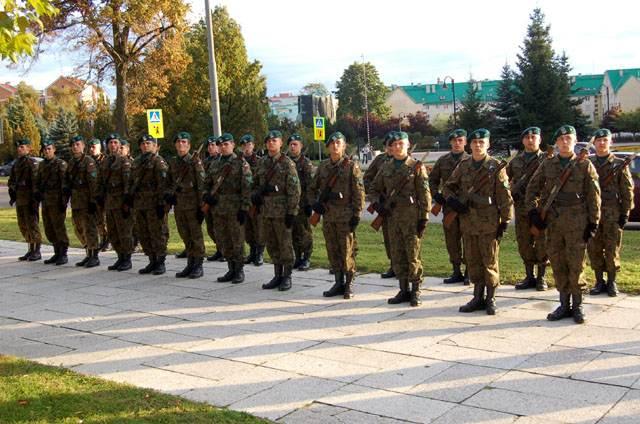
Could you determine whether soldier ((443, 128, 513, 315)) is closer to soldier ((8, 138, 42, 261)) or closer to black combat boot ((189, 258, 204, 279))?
black combat boot ((189, 258, 204, 279))

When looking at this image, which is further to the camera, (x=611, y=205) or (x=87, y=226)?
(x=87, y=226)

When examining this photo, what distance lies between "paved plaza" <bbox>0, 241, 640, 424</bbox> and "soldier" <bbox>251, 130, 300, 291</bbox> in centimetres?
43

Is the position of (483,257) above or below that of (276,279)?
above

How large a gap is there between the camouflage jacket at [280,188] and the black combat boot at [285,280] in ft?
2.49

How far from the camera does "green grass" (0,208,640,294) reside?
9.64 metres

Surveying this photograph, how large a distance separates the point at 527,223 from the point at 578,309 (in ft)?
6.28

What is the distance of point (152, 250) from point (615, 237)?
7.04 m

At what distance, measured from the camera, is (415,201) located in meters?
8.44

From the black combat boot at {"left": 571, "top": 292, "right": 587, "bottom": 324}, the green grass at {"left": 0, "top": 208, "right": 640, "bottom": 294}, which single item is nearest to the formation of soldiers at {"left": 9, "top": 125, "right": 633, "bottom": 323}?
the black combat boot at {"left": 571, "top": 292, "right": 587, "bottom": 324}

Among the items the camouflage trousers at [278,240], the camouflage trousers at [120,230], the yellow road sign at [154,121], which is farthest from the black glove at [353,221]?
the yellow road sign at [154,121]

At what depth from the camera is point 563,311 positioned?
24.8 ft

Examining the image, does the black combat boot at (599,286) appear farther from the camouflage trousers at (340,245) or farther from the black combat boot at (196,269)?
the black combat boot at (196,269)

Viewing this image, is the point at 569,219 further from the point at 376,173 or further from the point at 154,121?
the point at 154,121

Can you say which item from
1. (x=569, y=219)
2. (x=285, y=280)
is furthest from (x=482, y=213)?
(x=285, y=280)
